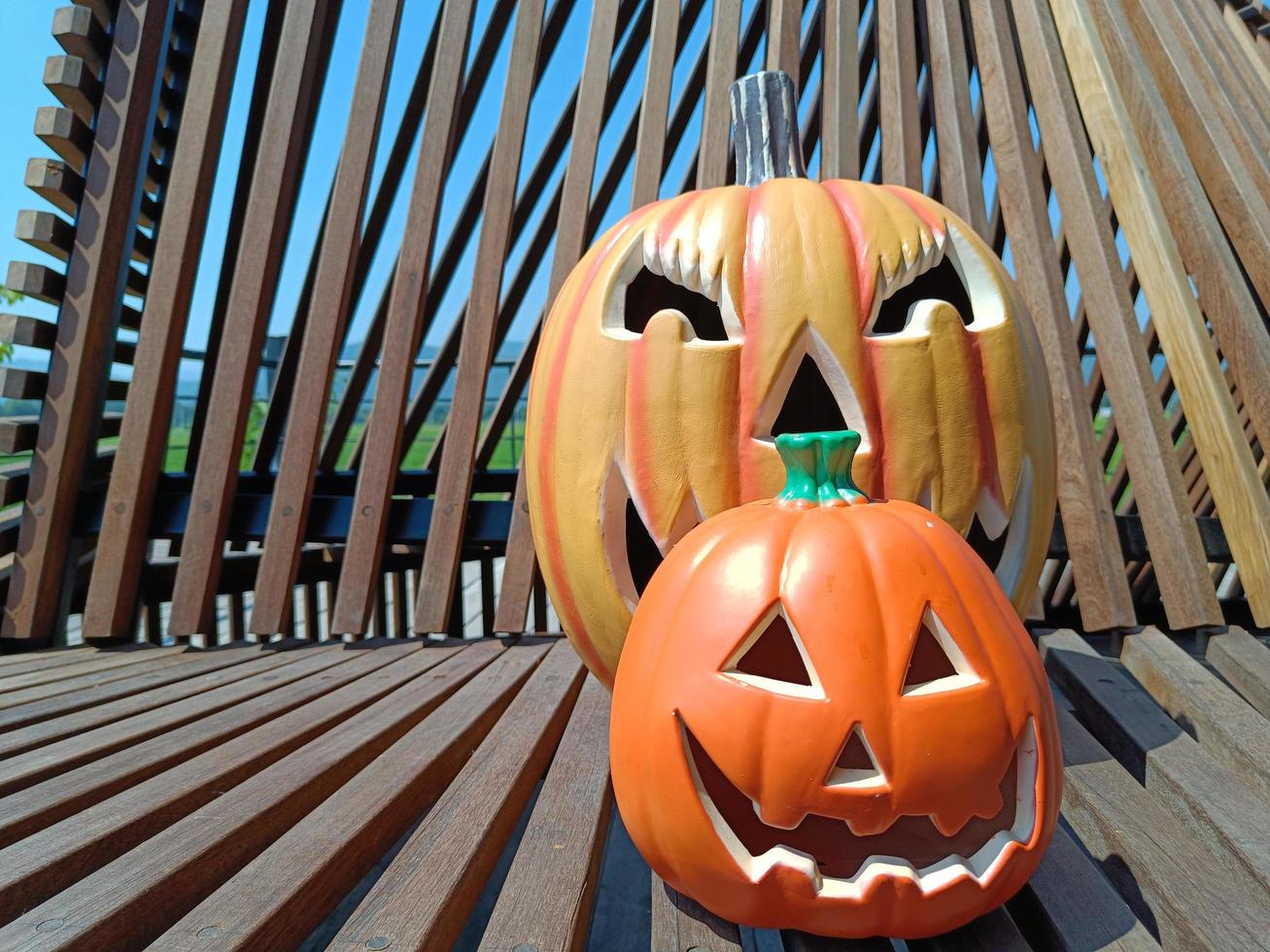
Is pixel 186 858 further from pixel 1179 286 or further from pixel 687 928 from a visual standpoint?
pixel 1179 286

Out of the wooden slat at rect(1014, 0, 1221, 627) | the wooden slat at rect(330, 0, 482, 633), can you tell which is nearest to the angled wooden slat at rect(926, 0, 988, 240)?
the wooden slat at rect(1014, 0, 1221, 627)

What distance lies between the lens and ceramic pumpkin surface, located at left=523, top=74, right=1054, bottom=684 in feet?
4.15

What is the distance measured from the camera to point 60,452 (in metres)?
2.34

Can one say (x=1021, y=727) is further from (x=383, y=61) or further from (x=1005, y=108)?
(x=383, y=61)

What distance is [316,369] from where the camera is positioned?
7.41 feet

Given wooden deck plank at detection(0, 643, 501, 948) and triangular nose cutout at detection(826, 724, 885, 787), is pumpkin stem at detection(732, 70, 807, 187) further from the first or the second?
wooden deck plank at detection(0, 643, 501, 948)

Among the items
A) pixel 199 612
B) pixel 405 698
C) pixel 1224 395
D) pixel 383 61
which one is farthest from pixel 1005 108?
pixel 199 612

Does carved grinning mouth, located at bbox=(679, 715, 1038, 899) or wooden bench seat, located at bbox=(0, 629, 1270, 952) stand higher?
carved grinning mouth, located at bbox=(679, 715, 1038, 899)

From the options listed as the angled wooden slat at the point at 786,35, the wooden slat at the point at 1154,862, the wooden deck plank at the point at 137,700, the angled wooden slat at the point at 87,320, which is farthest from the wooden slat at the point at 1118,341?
the angled wooden slat at the point at 87,320

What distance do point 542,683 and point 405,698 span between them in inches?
11.4

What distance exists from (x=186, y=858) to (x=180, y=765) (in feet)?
A: 1.27

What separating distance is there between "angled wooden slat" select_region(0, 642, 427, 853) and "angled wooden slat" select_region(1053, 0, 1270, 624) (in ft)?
6.25

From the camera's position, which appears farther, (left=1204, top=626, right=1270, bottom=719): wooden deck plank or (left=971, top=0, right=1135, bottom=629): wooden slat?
(left=971, top=0, right=1135, bottom=629): wooden slat

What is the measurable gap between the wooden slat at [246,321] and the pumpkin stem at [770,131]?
4.65ft
